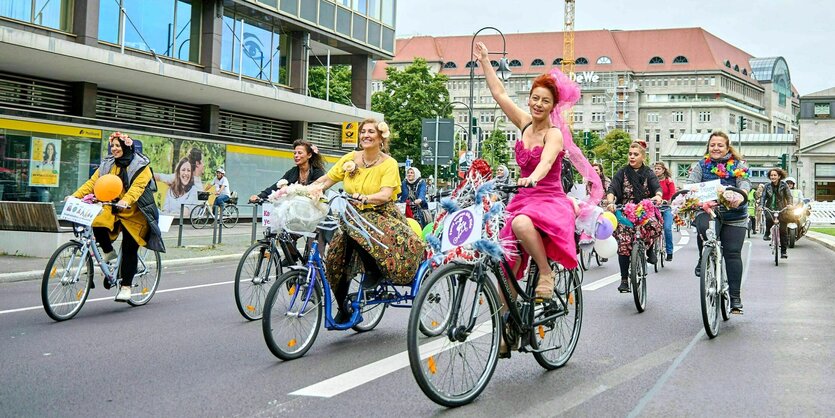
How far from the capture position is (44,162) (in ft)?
75.2

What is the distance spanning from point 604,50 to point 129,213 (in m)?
138

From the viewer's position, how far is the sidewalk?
12872 mm

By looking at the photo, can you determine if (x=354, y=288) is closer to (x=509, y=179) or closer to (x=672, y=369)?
(x=509, y=179)

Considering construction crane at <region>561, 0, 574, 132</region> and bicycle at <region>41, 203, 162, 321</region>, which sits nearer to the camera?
bicycle at <region>41, 203, 162, 321</region>

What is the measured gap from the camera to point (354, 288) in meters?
7.30

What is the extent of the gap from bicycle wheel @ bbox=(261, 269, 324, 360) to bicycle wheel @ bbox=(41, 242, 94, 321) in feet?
9.78

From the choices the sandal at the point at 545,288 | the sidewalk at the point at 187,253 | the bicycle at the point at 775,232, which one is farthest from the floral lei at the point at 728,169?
the bicycle at the point at 775,232

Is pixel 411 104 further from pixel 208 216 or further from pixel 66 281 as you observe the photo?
pixel 66 281

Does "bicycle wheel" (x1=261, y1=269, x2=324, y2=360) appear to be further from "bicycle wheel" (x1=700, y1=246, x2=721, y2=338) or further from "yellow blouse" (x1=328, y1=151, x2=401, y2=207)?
"bicycle wheel" (x1=700, y1=246, x2=721, y2=338)

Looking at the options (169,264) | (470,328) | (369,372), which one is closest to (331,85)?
(169,264)

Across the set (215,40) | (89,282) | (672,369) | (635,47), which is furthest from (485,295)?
(635,47)

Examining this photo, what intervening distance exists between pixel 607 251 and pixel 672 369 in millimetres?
1117

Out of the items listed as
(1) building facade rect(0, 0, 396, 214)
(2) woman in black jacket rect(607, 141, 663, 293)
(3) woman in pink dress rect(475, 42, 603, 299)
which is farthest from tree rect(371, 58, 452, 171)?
(3) woman in pink dress rect(475, 42, 603, 299)

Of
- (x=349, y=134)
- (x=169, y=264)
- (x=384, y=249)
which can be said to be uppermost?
(x=349, y=134)
